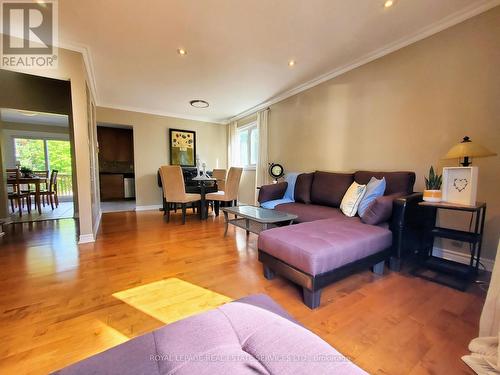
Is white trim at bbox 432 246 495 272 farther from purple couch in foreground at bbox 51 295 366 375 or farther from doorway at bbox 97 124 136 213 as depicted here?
doorway at bbox 97 124 136 213

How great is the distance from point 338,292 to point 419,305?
20.3 inches

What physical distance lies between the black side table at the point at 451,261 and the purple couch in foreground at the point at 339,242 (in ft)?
0.71

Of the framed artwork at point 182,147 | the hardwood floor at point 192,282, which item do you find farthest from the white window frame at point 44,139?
the hardwood floor at point 192,282

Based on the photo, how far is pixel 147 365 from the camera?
0.53 meters

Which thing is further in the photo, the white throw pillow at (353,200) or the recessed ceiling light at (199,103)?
the recessed ceiling light at (199,103)

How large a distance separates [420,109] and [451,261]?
1607 millimetres

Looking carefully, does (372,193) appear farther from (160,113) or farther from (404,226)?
(160,113)

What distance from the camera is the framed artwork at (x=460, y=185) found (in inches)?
67.7

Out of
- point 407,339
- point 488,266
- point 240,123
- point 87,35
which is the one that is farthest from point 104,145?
point 488,266

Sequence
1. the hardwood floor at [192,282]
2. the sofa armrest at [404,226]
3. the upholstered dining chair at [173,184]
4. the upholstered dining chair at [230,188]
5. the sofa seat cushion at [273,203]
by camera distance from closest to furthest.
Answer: the hardwood floor at [192,282], the sofa armrest at [404,226], the sofa seat cushion at [273,203], the upholstered dining chair at [173,184], the upholstered dining chair at [230,188]

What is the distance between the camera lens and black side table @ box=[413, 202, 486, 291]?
169 centimetres

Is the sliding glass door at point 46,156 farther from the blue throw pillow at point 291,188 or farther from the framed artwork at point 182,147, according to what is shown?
the blue throw pillow at point 291,188

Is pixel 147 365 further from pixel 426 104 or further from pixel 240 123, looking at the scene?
pixel 240 123

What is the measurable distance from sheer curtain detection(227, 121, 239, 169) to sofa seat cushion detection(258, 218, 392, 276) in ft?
13.7
